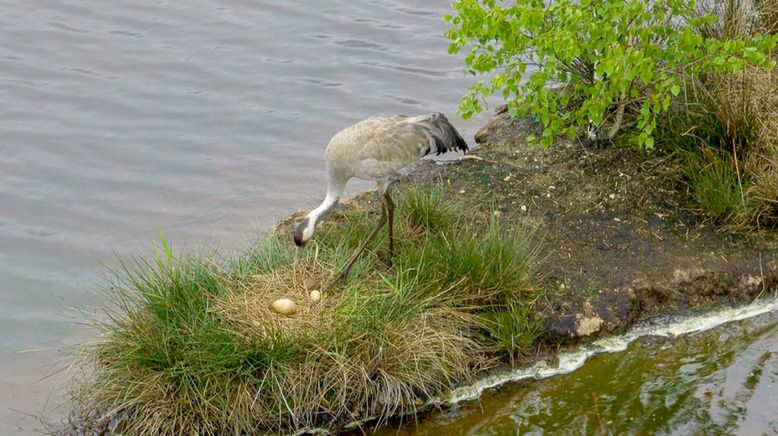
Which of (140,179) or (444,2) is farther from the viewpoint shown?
(444,2)

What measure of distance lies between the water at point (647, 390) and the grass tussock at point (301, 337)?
0.70 feet

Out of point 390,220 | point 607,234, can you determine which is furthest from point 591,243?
point 390,220

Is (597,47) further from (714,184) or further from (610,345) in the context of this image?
(610,345)

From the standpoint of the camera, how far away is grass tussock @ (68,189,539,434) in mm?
5281

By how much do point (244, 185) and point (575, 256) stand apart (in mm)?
3141

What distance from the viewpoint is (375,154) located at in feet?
20.7

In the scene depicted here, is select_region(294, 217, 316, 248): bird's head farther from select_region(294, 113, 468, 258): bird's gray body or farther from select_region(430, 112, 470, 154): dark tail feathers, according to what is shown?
select_region(430, 112, 470, 154): dark tail feathers

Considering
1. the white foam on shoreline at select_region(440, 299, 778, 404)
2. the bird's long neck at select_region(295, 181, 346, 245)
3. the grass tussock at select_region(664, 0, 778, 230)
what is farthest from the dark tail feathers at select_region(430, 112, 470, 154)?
the white foam on shoreline at select_region(440, 299, 778, 404)

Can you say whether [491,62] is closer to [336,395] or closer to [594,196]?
[594,196]

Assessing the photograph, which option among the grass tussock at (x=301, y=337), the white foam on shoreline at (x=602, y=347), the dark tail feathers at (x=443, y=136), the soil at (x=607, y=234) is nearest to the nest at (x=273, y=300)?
the grass tussock at (x=301, y=337)

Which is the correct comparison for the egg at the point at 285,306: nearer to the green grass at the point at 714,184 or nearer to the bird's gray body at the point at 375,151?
the bird's gray body at the point at 375,151

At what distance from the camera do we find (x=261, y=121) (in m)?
9.40

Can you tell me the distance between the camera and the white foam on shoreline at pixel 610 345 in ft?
18.5

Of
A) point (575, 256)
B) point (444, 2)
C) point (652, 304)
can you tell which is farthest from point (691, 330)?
point (444, 2)
